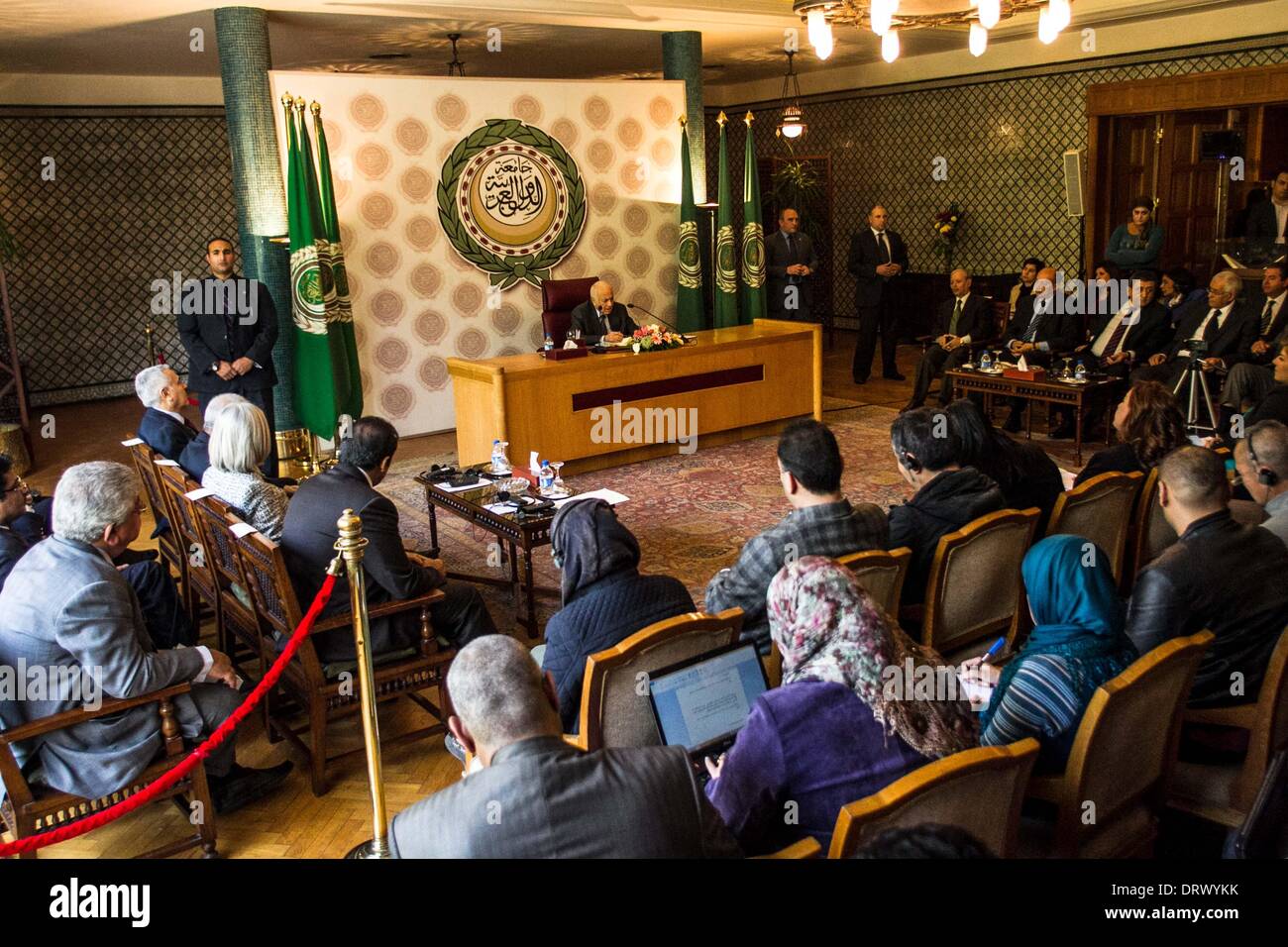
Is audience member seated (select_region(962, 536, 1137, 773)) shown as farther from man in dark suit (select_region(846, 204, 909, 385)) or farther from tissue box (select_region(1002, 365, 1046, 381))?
man in dark suit (select_region(846, 204, 909, 385))

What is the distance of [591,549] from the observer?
10.2 ft

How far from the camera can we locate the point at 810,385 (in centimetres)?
882

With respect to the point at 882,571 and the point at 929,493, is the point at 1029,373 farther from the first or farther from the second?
the point at 882,571

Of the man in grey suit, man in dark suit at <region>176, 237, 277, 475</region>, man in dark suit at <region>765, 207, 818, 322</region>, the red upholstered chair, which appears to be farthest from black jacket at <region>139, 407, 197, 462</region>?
man in dark suit at <region>765, 207, 818, 322</region>

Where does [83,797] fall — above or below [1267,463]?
below

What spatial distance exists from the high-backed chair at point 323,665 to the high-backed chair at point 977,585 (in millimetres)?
1624

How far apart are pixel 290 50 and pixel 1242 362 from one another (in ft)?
27.1

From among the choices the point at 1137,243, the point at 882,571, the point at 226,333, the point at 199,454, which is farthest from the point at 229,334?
the point at 1137,243

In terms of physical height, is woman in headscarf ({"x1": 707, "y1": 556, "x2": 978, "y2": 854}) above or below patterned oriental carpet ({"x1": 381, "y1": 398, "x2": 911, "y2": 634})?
above

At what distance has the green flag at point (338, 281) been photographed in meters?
7.68

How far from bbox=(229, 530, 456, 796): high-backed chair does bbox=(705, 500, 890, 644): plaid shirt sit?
1.06 meters

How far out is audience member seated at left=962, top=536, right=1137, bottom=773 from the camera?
8.23ft

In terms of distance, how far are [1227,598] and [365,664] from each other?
237 cm
